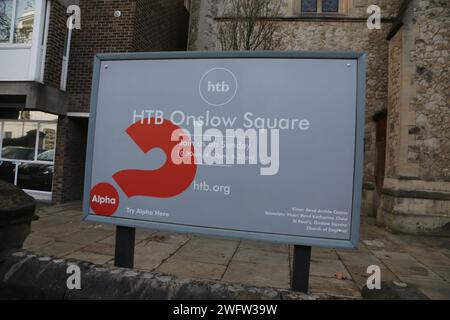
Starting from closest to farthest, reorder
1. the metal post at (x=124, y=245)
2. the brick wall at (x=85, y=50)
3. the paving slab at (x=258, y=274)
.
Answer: the metal post at (x=124, y=245), the paving slab at (x=258, y=274), the brick wall at (x=85, y=50)

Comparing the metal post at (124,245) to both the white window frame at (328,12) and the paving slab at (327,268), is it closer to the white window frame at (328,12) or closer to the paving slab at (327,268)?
the paving slab at (327,268)

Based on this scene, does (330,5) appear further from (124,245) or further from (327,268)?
(124,245)

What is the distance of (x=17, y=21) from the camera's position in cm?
864

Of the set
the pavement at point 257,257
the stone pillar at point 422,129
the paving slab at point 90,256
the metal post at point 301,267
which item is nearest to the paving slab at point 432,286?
the pavement at point 257,257

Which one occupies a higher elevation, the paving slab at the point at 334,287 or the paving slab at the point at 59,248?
the paving slab at the point at 334,287

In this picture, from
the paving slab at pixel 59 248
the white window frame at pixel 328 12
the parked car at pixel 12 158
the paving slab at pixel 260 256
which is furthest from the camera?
the white window frame at pixel 328 12

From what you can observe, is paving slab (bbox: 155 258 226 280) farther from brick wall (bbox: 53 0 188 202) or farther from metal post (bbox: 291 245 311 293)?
brick wall (bbox: 53 0 188 202)

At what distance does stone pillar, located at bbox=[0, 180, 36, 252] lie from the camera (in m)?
3.02

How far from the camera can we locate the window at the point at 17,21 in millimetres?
8586

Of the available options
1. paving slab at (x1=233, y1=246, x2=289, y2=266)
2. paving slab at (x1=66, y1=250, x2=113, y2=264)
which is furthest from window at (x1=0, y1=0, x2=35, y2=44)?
paving slab at (x1=233, y1=246, x2=289, y2=266)

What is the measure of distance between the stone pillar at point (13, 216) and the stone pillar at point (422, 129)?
7777 millimetres

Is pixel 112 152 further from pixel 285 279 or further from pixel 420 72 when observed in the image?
pixel 420 72

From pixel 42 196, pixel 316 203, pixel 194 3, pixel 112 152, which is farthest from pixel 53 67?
pixel 316 203

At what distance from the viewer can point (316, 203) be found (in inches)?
106
